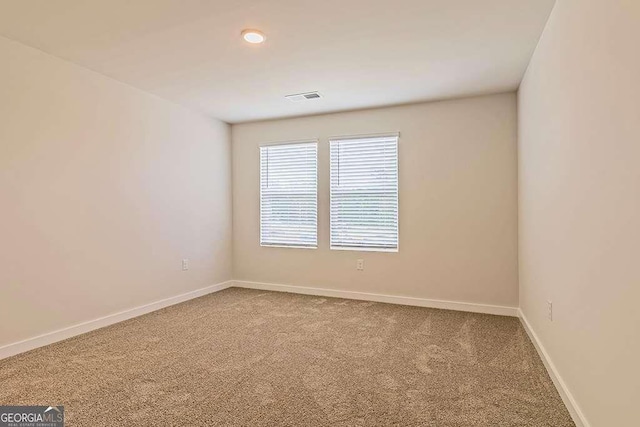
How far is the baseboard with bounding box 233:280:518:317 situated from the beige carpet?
186mm

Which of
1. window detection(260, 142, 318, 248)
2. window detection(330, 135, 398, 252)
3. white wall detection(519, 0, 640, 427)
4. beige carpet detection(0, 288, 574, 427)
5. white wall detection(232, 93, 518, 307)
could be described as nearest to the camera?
white wall detection(519, 0, 640, 427)

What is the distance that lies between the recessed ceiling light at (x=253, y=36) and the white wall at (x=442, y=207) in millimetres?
2104

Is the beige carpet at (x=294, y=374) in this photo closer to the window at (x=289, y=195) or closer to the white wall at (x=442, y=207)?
the white wall at (x=442, y=207)

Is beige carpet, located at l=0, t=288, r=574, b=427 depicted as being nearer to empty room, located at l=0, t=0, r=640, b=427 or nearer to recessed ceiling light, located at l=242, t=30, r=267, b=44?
empty room, located at l=0, t=0, r=640, b=427

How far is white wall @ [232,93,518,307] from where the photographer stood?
3.93 metres

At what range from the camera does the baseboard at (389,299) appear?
155 inches

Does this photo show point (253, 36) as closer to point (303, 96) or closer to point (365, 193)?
point (303, 96)

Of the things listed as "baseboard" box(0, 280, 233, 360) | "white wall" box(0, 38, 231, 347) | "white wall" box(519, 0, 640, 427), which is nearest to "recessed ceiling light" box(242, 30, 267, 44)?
"white wall" box(0, 38, 231, 347)

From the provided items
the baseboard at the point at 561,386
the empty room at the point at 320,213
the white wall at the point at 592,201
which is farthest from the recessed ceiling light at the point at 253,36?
the baseboard at the point at 561,386

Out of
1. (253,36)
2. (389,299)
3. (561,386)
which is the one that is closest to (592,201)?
(561,386)

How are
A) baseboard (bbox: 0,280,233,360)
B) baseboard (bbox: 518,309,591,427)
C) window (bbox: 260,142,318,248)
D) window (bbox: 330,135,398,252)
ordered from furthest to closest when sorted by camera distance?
window (bbox: 260,142,318,248)
window (bbox: 330,135,398,252)
baseboard (bbox: 0,280,233,360)
baseboard (bbox: 518,309,591,427)

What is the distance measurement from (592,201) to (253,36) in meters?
2.43

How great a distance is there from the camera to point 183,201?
4512mm

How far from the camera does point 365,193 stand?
460 cm
